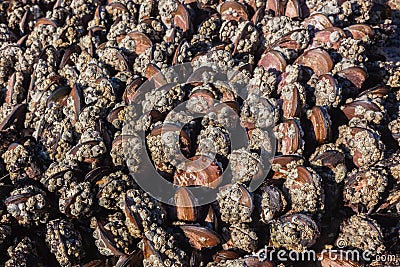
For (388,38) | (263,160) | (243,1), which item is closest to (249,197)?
(263,160)

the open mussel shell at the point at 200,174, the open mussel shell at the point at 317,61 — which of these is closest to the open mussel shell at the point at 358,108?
the open mussel shell at the point at 317,61

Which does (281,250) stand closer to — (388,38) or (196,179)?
(196,179)

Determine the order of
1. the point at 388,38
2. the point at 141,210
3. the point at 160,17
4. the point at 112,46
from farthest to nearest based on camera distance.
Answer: the point at 388,38 → the point at 160,17 → the point at 112,46 → the point at 141,210

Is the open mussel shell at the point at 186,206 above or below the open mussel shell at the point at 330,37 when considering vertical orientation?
below

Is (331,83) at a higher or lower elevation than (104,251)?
higher

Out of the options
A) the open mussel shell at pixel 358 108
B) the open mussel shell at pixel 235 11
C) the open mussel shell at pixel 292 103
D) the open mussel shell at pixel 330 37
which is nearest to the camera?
the open mussel shell at pixel 292 103

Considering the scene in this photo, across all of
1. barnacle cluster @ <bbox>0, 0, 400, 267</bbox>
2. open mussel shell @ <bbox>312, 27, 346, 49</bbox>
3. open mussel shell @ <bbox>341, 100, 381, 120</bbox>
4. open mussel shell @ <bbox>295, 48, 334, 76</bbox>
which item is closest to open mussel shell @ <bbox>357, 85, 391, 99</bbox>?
barnacle cluster @ <bbox>0, 0, 400, 267</bbox>

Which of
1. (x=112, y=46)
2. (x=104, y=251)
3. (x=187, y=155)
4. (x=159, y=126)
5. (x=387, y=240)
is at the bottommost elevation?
(x=387, y=240)

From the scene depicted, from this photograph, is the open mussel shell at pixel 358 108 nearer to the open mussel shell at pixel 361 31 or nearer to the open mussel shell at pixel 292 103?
the open mussel shell at pixel 292 103
